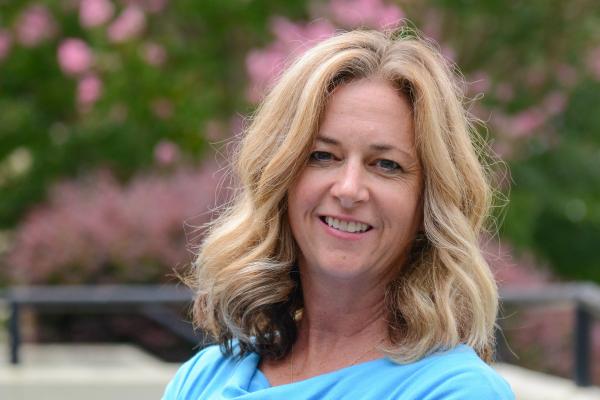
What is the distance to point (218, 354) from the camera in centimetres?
249

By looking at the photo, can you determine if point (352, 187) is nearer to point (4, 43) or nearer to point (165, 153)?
point (165, 153)

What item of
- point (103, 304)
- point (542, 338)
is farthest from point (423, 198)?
point (542, 338)

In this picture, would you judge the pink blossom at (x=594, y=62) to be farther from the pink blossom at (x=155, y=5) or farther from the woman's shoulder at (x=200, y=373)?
the woman's shoulder at (x=200, y=373)

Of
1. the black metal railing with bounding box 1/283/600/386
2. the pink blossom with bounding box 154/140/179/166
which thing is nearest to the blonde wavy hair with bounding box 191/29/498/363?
the black metal railing with bounding box 1/283/600/386

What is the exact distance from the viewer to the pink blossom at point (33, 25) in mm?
10711

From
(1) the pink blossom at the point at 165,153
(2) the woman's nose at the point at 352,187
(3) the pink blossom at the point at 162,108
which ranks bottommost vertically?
(2) the woman's nose at the point at 352,187

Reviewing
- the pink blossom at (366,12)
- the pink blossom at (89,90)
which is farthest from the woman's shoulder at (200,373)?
the pink blossom at (89,90)

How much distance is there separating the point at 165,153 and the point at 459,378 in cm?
795

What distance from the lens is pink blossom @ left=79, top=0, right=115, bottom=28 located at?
9.80m

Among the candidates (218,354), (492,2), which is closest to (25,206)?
(492,2)

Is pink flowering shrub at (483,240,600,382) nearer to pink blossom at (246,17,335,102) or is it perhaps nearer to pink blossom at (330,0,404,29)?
pink blossom at (330,0,404,29)

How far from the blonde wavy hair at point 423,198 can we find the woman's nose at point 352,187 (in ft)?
0.34

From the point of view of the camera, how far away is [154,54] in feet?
33.0

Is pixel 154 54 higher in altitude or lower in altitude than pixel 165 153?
higher
